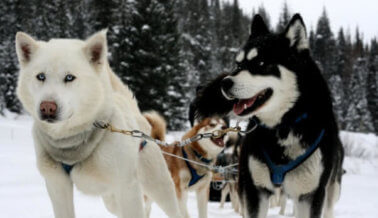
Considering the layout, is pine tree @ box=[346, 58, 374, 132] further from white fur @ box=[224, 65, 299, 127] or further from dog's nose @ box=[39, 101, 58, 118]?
dog's nose @ box=[39, 101, 58, 118]

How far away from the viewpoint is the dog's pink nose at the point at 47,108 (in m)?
1.87

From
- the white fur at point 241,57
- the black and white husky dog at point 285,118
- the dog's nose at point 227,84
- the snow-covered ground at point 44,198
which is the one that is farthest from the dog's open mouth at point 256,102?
the snow-covered ground at point 44,198

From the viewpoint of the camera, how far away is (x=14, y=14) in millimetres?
28938

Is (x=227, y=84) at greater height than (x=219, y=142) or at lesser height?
greater

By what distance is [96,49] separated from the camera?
2.25m

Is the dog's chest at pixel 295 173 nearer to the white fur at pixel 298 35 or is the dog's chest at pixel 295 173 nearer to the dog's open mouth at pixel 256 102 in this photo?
the dog's open mouth at pixel 256 102

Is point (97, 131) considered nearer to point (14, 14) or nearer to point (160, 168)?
point (160, 168)

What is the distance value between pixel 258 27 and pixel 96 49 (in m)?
1.08

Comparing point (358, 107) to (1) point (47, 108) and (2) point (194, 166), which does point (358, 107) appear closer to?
(2) point (194, 166)

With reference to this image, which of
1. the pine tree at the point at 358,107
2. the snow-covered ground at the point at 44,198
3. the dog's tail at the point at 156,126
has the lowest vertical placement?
the pine tree at the point at 358,107

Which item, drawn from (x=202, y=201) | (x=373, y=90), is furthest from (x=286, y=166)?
(x=373, y=90)

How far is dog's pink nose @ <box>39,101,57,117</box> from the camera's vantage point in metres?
1.87

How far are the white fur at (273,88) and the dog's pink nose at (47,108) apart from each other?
97 cm

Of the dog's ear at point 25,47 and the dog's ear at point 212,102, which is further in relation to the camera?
the dog's ear at point 212,102
